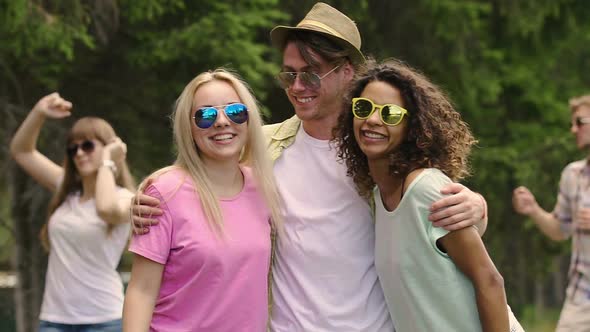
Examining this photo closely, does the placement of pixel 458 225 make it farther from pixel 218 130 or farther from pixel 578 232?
pixel 578 232

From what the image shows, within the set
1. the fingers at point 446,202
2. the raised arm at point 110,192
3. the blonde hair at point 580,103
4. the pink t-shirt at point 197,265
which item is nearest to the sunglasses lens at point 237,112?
the pink t-shirt at point 197,265

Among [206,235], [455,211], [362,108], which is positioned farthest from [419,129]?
[206,235]

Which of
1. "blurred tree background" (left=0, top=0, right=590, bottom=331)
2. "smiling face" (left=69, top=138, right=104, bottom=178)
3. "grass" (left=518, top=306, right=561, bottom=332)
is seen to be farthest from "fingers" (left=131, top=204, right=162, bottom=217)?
"grass" (left=518, top=306, right=561, bottom=332)

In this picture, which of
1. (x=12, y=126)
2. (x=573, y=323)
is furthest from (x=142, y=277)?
(x=12, y=126)

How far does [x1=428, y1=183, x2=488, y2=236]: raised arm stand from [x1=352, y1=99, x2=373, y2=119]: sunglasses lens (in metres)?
0.42

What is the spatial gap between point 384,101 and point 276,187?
657mm

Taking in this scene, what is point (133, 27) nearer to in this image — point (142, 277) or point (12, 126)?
point (12, 126)

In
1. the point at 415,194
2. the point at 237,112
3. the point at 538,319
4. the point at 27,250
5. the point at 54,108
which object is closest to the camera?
the point at 415,194

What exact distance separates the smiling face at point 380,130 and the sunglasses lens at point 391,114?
0.06ft

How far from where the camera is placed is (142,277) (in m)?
3.65

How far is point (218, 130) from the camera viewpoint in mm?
3795

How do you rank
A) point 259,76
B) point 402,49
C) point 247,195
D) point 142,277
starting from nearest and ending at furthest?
point 142,277, point 247,195, point 259,76, point 402,49

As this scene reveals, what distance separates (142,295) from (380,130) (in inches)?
41.7

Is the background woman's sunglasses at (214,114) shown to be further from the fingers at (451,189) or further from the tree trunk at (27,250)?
the tree trunk at (27,250)
